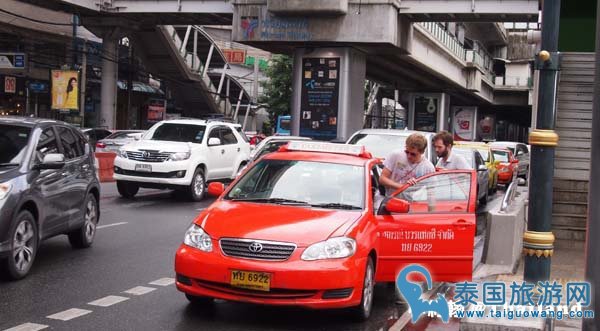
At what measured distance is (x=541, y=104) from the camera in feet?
18.9

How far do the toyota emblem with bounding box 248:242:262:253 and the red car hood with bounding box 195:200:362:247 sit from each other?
0.27 feet

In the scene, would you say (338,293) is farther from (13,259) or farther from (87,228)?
(87,228)

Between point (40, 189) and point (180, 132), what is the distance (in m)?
9.38

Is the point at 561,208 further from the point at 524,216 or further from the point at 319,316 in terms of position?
the point at 319,316

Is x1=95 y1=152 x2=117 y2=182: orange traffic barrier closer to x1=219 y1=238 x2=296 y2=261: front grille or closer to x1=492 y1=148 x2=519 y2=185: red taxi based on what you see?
x1=492 y1=148 x2=519 y2=185: red taxi

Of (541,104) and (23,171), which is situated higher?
(541,104)

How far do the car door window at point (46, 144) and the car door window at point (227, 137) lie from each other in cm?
964

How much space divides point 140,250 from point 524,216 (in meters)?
5.94

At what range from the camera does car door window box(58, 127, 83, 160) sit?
9.71 meters

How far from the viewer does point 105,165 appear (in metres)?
22.4

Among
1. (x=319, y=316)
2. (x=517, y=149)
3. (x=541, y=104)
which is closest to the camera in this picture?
(x=541, y=104)

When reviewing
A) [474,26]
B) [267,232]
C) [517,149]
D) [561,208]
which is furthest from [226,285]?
[474,26]

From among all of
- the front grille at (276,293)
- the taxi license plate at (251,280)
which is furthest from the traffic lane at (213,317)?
the taxi license plate at (251,280)

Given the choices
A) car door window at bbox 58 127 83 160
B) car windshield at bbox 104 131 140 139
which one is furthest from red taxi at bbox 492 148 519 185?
car door window at bbox 58 127 83 160
